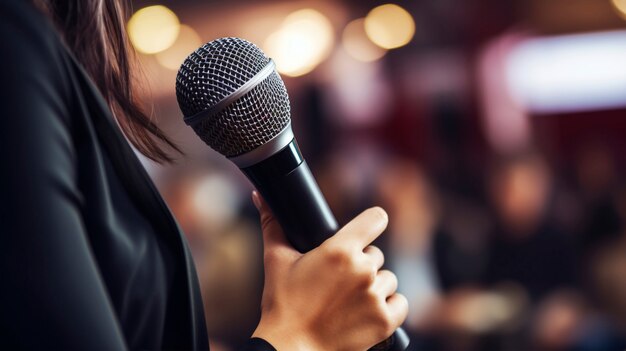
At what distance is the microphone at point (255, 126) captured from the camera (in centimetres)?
73

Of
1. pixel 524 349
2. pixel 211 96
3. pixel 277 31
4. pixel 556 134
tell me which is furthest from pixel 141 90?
pixel 556 134

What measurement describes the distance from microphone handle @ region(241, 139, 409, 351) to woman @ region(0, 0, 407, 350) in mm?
23

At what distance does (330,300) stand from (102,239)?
0.26m

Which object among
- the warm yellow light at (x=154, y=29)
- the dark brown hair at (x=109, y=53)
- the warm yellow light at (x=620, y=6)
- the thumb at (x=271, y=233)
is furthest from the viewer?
the warm yellow light at (x=620, y=6)

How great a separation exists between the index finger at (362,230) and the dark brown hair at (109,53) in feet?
0.70

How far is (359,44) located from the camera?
5031 millimetres

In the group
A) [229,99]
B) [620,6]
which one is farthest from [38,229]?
[620,6]

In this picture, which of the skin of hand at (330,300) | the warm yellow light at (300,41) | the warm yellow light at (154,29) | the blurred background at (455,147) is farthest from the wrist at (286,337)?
the warm yellow light at (154,29)

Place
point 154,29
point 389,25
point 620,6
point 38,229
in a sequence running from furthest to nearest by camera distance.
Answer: point 620,6 → point 389,25 → point 154,29 → point 38,229

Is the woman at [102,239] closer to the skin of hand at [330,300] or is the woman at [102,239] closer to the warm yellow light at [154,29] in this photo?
Result: the skin of hand at [330,300]

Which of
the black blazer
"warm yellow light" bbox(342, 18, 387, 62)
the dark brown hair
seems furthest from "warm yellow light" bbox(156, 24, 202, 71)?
the black blazer

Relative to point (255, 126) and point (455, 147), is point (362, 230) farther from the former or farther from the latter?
point (455, 147)

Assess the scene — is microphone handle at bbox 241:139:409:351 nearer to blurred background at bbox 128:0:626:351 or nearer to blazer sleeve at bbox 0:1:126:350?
blazer sleeve at bbox 0:1:126:350

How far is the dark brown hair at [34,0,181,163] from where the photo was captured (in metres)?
0.68
